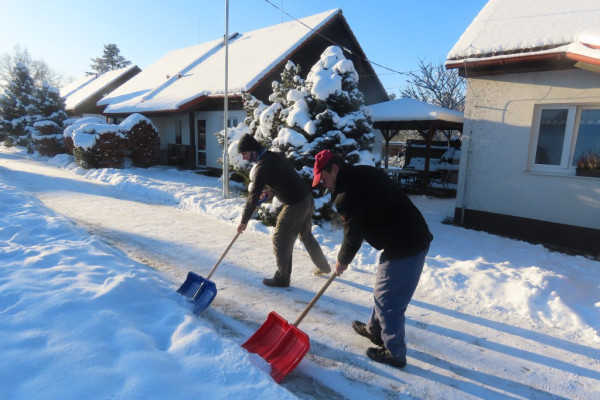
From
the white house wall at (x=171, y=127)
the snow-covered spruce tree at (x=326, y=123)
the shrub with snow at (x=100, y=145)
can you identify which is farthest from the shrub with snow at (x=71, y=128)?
the snow-covered spruce tree at (x=326, y=123)

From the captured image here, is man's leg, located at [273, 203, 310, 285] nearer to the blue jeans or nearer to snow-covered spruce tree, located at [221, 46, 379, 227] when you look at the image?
the blue jeans

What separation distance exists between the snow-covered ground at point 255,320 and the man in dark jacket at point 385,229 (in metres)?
0.42

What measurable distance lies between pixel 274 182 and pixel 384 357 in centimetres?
212

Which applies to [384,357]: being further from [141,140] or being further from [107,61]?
[107,61]

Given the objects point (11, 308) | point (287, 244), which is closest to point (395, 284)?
point (287, 244)

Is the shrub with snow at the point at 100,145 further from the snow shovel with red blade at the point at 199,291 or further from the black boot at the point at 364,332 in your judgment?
the black boot at the point at 364,332

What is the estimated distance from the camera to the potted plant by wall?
5.87 m

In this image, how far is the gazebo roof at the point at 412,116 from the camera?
10672mm

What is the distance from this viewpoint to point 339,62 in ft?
22.9

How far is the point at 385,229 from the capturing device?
279 cm

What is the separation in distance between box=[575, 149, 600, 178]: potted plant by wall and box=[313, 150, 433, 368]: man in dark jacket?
4.79m

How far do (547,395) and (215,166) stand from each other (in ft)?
45.4

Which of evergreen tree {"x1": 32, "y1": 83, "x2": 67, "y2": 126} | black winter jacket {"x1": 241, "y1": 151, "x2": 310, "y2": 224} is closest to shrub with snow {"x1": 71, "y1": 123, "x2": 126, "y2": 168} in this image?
evergreen tree {"x1": 32, "y1": 83, "x2": 67, "y2": 126}

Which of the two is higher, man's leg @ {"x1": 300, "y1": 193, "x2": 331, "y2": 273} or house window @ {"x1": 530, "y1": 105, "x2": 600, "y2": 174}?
house window @ {"x1": 530, "y1": 105, "x2": 600, "y2": 174}
